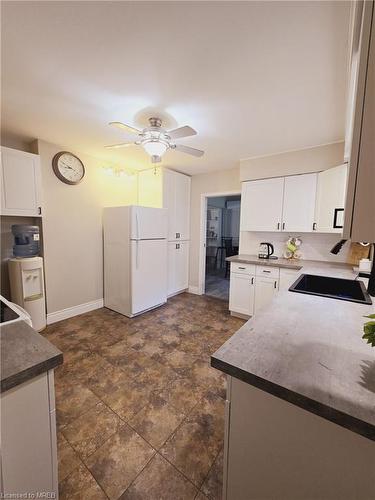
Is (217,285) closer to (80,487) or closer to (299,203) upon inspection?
(299,203)

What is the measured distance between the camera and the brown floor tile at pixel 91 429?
1.38 meters

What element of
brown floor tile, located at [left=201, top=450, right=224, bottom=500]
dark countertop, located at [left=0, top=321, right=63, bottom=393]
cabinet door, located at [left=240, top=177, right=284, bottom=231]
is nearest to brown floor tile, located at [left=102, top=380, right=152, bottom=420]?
brown floor tile, located at [left=201, top=450, right=224, bottom=500]

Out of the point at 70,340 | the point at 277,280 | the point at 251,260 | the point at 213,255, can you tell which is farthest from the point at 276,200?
the point at 213,255

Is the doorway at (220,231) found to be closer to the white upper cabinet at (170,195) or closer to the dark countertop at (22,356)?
the white upper cabinet at (170,195)

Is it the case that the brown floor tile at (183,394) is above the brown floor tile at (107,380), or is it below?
above

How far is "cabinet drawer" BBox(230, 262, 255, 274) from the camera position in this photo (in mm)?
3143

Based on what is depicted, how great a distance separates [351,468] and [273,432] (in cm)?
23

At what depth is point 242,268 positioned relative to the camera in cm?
322

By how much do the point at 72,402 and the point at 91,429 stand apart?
334 millimetres

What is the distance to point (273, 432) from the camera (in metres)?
0.78

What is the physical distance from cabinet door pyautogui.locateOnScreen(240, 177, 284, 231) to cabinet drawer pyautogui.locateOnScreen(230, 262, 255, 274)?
0.63 meters

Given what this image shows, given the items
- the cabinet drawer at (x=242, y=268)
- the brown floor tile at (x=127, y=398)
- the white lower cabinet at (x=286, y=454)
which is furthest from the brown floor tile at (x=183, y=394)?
the cabinet drawer at (x=242, y=268)

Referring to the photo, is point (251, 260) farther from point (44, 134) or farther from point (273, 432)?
point (44, 134)

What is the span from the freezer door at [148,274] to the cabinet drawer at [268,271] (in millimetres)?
1558
